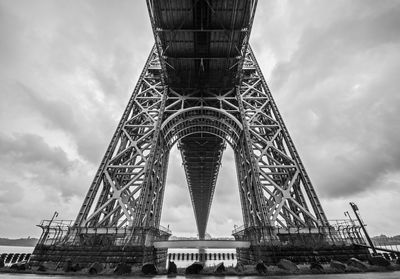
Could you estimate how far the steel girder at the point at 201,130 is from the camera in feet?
53.8

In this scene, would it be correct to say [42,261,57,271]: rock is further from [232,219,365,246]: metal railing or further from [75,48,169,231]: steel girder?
[232,219,365,246]: metal railing

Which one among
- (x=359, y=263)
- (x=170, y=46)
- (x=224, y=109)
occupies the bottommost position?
(x=359, y=263)

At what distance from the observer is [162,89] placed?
2433 centimetres

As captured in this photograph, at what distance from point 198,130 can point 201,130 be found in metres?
0.41

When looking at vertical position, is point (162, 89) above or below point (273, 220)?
above

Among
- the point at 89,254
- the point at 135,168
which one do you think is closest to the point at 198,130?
the point at 135,168

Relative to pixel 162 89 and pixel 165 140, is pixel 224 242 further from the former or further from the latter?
pixel 162 89

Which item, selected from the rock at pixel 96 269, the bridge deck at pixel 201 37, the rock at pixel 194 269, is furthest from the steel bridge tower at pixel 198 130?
the rock at pixel 194 269

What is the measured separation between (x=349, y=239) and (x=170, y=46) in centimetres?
2126

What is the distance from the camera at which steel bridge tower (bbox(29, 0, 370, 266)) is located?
1562cm

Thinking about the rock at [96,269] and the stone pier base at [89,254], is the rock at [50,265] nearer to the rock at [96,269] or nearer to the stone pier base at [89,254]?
the stone pier base at [89,254]

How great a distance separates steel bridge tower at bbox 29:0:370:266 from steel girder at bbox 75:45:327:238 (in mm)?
88

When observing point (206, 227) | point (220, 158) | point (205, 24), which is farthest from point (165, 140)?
point (206, 227)

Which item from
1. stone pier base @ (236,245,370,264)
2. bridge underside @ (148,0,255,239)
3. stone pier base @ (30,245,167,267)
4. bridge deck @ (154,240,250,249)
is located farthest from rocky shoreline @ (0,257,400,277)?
bridge underside @ (148,0,255,239)
